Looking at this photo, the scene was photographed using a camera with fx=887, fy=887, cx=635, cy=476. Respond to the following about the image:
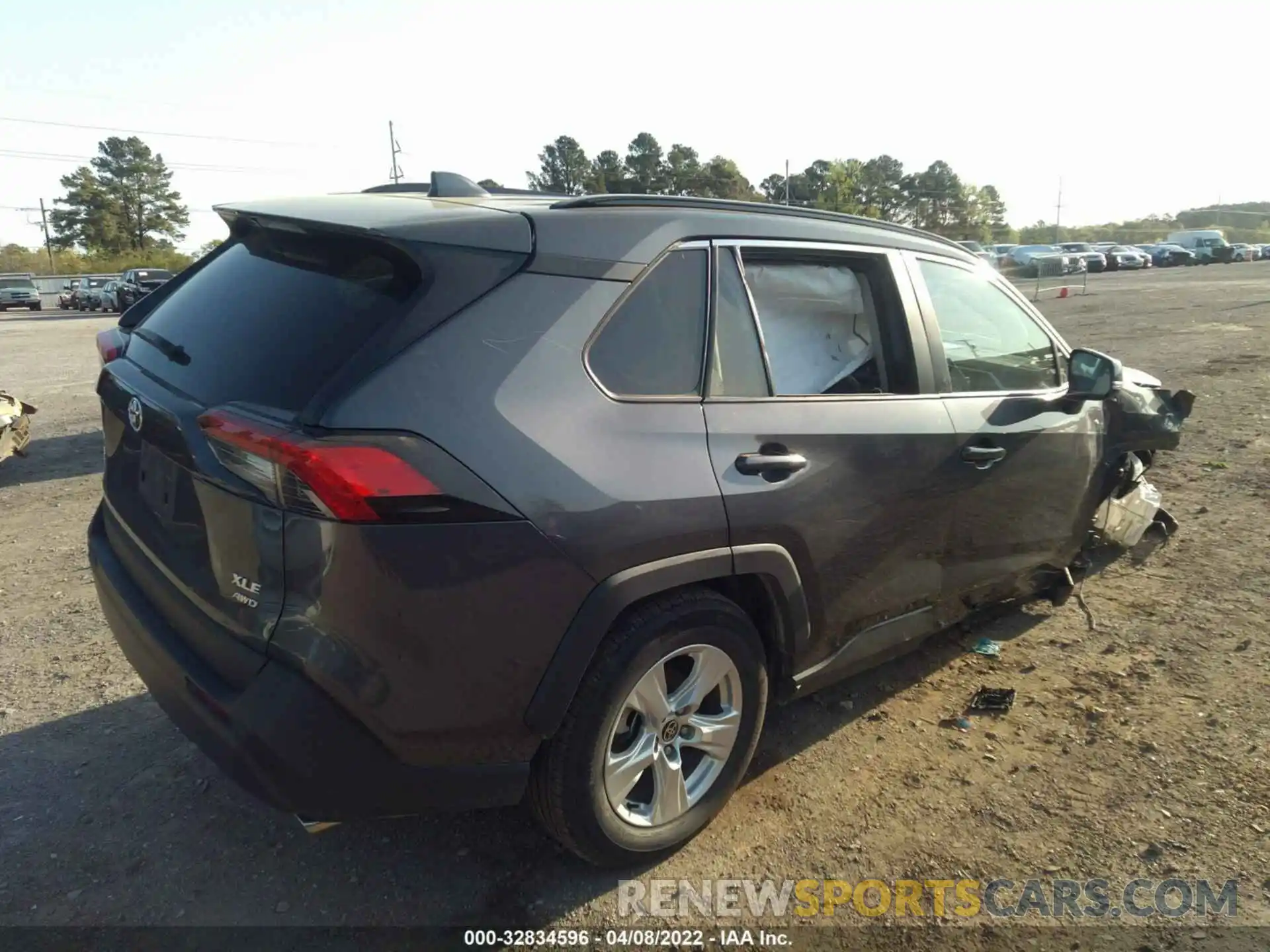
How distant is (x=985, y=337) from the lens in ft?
12.2

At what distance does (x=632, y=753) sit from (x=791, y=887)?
644 mm

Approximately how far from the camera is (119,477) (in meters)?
2.85

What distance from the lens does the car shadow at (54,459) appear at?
6.92m

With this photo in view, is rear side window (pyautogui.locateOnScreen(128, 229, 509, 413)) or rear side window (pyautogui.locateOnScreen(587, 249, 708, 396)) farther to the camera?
rear side window (pyautogui.locateOnScreen(587, 249, 708, 396))

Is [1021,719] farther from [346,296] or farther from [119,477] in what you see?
[119,477]

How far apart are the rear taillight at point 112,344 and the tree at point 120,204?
82334mm

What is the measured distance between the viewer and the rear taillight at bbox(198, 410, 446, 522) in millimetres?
1962

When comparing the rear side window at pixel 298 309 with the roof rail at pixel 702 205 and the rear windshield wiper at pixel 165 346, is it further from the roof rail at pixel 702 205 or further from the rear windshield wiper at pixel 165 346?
the roof rail at pixel 702 205

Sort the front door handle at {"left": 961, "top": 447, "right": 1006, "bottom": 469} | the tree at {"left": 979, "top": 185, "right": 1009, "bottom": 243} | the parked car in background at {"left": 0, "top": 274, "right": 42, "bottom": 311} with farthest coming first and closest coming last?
1. the tree at {"left": 979, "top": 185, "right": 1009, "bottom": 243}
2. the parked car in background at {"left": 0, "top": 274, "right": 42, "bottom": 311}
3. the front door handle at {"left": 961, "top": 447, "right": 1006, "bottom": 469}

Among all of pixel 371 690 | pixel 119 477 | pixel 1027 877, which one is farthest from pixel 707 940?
pixel 119 477

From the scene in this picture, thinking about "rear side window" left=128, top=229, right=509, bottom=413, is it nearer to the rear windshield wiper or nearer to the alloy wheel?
the rear windshield wiper

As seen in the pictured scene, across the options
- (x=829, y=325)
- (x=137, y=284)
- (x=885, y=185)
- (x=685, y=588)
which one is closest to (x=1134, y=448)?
(x=829, y=325)

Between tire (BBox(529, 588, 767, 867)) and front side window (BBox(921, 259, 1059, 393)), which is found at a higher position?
front side window (BBox(921, 259, 1059, 393))

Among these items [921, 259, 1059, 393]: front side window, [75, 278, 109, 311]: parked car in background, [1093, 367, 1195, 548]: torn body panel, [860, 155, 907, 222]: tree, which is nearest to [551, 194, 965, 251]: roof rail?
[921, 259, 1059, 393]: front side window
